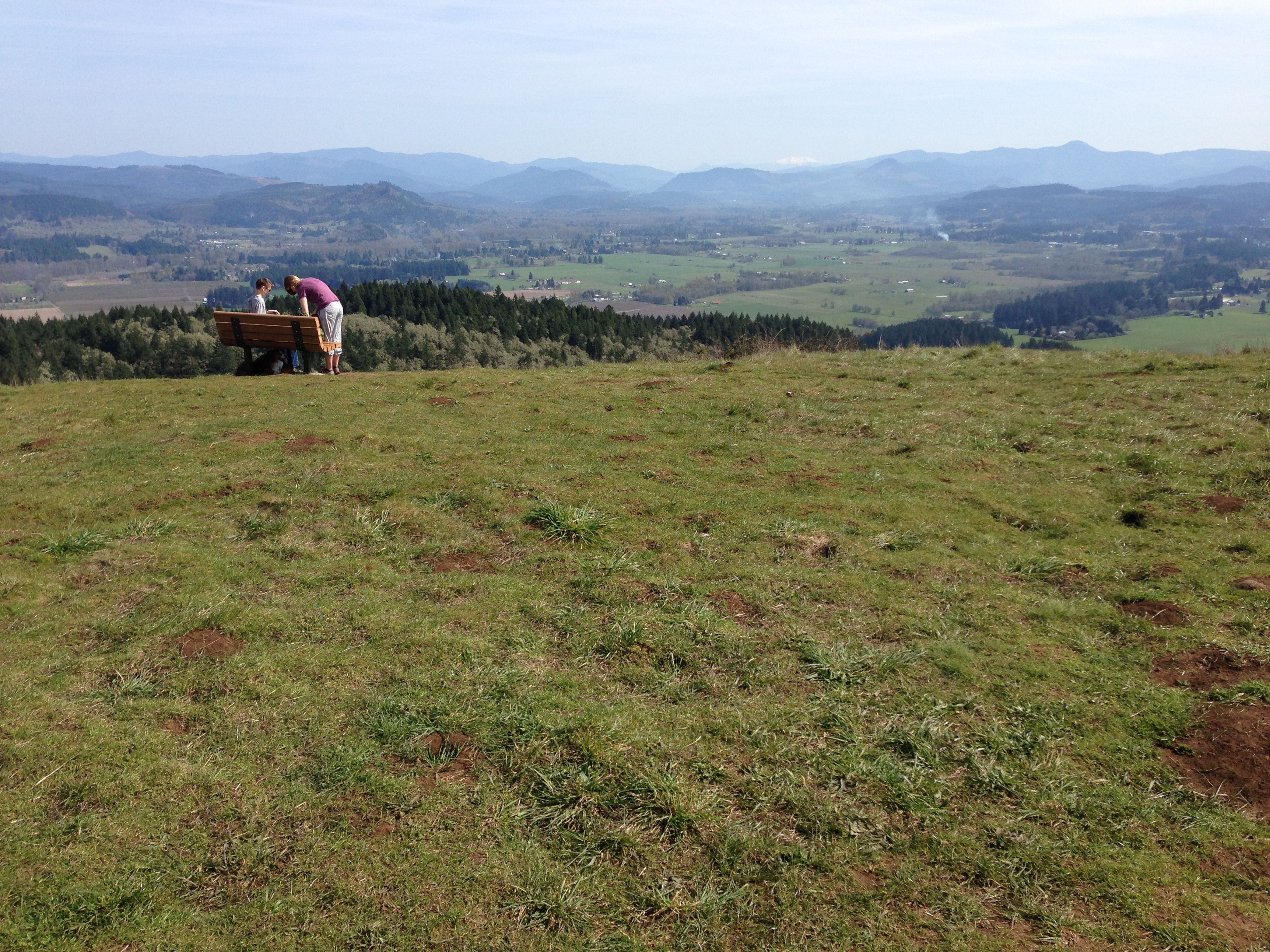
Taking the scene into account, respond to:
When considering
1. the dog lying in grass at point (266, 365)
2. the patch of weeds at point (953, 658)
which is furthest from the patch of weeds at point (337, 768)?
the dog lying in grass at point (266, 365)

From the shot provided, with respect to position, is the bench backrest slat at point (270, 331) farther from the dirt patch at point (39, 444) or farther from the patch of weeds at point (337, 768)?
the patch of weeds at point (337, 768)

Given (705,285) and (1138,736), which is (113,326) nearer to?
(1138,736)

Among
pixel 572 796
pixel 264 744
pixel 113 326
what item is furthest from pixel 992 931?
pixel 113 326

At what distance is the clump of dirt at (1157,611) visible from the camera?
648 centimetres

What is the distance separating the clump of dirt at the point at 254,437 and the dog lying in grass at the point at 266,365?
21.8ft

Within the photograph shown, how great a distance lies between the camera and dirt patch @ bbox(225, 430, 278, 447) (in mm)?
11398

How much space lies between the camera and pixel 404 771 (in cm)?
479

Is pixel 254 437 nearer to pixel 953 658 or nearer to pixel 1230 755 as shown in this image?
pixel 953 658

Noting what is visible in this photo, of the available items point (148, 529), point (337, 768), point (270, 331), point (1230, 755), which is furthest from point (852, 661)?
point (270, 331)

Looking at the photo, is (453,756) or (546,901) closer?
(546,901)

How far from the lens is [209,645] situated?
6.07 metres

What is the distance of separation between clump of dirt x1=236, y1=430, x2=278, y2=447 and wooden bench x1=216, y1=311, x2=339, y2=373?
5420 millimetres

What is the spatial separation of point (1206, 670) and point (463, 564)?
23.1 feet

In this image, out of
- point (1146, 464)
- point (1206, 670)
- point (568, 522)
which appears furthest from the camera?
point (1146, 464)
